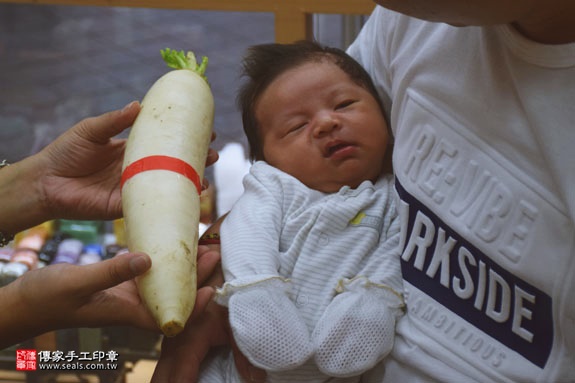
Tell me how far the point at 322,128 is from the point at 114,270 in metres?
0.45

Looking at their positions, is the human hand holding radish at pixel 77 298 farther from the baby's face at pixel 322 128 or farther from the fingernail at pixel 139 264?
the baby's face at pixel 322 128

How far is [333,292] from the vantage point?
3.67 ft

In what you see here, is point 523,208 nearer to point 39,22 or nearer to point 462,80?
point 462,80

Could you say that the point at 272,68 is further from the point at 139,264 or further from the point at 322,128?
the point at 139,264

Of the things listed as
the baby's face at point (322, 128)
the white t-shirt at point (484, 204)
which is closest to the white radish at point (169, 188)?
the baby's face at point (322, 128)

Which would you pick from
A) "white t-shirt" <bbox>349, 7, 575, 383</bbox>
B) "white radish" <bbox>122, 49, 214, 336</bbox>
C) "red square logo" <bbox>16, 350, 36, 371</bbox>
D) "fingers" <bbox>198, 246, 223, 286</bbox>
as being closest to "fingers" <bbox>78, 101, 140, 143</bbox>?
"white radish" <bbox>122, 49, 214, 336</bbox>

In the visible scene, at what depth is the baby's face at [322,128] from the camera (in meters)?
1.28

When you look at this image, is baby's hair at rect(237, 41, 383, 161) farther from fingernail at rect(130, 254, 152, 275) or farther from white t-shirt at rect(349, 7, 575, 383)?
fingernail at rect(130, 254, 152, 275)

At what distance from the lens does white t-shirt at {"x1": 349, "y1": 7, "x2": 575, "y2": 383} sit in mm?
856

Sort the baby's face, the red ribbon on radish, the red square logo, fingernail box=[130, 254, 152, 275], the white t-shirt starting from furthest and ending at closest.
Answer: the red square logo
the baby's face
the red ribbon on radish
fingernail box=[130, 254, 152, 275]
the white t-shirt

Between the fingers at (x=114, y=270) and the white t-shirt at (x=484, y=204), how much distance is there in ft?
1.25

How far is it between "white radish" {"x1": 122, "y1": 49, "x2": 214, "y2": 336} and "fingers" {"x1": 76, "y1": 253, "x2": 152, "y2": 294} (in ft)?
0.07

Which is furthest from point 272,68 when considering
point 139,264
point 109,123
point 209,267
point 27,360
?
point 27,360

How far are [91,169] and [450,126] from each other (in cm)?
80
